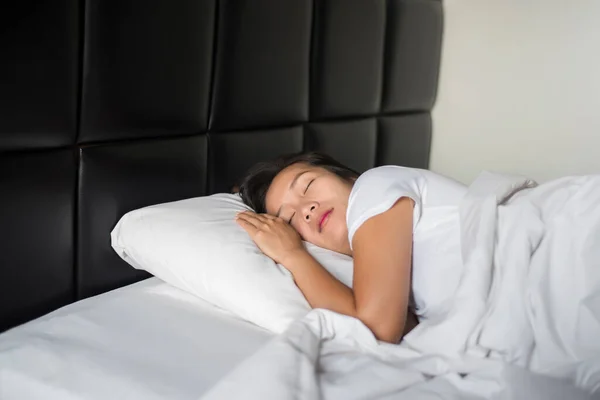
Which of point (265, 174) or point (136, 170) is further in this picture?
point (265, 174)

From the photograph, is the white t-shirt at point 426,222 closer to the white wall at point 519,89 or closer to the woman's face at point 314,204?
the woman's face at point 314,204

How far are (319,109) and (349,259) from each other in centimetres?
60

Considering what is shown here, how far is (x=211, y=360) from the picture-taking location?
944mm

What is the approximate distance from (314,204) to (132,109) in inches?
16.4

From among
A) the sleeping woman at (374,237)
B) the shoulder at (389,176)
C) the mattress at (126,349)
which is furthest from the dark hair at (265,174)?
the mattress at (126,349)

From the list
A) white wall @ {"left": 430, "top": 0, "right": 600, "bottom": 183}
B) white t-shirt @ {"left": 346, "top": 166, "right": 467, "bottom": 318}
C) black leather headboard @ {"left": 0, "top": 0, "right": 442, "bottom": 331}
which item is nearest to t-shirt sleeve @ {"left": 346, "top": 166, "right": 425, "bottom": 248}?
white t-shirt @ {"left": 346, "top": 166, "right": 467, "bottom": 318}

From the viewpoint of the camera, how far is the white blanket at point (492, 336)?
2.73 ft

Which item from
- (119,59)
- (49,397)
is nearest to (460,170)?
(119,59)

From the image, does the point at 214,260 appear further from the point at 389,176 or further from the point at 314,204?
the point at 389,176

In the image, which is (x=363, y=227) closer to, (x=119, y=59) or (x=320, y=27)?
(x=119, y=59)

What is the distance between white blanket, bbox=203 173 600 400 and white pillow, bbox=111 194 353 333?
116 millimetres

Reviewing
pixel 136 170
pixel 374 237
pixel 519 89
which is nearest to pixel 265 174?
pixel 136 170

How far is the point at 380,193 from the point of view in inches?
43.4

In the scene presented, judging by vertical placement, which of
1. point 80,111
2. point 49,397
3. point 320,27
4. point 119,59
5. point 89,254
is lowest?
point 49,397
